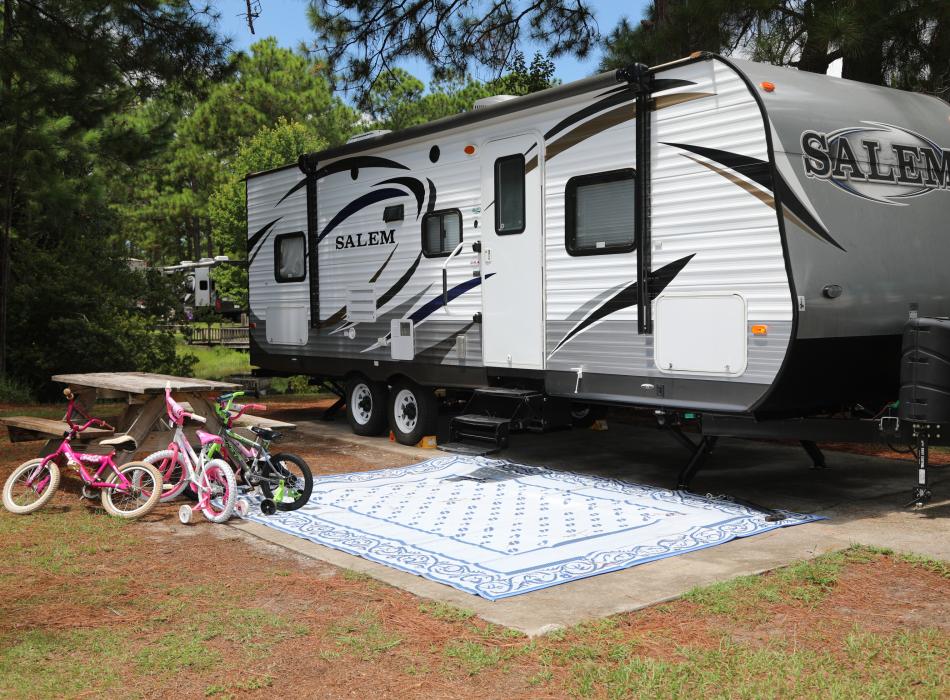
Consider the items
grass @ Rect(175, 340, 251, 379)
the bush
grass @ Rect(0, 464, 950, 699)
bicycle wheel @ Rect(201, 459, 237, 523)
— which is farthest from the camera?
grass @ Rect(175, 340, 251, 379)

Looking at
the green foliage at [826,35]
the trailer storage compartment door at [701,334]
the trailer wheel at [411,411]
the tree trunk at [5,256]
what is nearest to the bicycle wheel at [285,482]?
the trailer storage compartment door at [701,334]

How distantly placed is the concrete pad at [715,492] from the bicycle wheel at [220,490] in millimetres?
136

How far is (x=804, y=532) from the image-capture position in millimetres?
6691

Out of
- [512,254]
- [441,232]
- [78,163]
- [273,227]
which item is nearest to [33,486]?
[512,254]

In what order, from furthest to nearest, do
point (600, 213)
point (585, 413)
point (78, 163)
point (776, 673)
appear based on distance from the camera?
1. point (78, 163)
2. point (585, 413)
3. point (600, 213)
4. point (776, 673)

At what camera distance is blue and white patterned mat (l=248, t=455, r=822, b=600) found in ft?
19.5

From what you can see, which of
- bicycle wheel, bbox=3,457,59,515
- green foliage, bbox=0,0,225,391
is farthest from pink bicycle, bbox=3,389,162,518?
green foliage, bbox=0,0,225,391

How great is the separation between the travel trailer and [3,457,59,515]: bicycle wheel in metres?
3.97

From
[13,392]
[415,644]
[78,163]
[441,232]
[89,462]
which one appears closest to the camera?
[415,644]

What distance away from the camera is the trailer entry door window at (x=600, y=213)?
319 inches

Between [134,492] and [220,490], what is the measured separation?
26.1 inches

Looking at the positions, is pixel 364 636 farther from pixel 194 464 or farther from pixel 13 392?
pixel 13 392

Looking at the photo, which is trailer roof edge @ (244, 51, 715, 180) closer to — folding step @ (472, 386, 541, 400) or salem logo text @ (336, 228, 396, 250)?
salem logo text @ (336, 228, 396, 250)

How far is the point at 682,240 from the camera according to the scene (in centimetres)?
763
